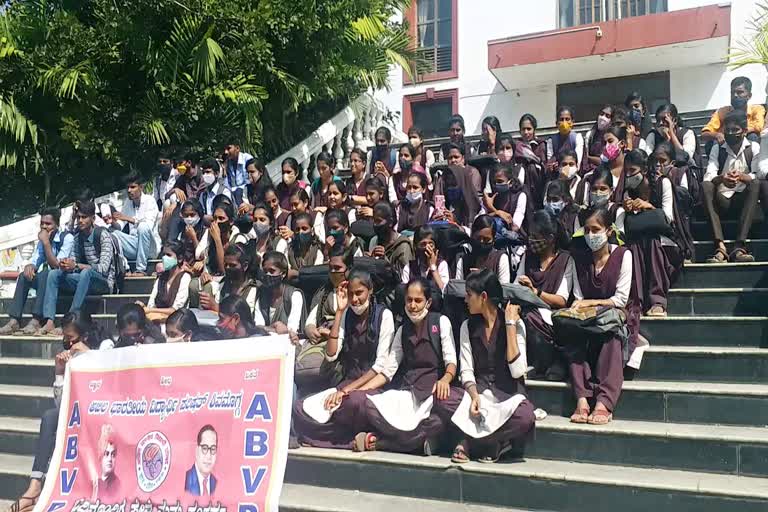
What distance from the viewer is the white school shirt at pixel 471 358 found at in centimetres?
508

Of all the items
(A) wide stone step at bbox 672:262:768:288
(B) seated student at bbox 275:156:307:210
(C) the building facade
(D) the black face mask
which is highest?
(C) the building facade

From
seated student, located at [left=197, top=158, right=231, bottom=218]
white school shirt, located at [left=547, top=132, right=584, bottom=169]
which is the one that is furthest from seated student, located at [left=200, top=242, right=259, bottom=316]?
white school shirt, located at [left=547, top=132, right=584, bottom=169]

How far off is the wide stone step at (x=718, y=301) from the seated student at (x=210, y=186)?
5.41 metres

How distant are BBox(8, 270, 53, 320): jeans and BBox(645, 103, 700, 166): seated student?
22.4 feet

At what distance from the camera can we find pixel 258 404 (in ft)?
15.4

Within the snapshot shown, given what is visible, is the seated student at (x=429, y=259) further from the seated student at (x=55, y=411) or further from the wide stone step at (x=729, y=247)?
the seated student at (x=55, y=411)

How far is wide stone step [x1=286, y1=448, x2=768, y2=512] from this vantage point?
4227 millimetres

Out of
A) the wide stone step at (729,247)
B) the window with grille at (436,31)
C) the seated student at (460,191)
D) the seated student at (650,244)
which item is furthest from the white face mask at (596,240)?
the window with grille at (436,31)

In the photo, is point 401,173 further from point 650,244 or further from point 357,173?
point 650,244

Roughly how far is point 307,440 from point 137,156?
7263 millimetres

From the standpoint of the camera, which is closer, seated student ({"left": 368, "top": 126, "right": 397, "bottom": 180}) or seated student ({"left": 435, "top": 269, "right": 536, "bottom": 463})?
seated student ({"left": 435, "top": 269, "right": 536, "bottom": 463})

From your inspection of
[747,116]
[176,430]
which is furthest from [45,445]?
[747,116]

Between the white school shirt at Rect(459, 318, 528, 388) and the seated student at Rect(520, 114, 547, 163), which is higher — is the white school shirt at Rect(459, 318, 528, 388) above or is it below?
below

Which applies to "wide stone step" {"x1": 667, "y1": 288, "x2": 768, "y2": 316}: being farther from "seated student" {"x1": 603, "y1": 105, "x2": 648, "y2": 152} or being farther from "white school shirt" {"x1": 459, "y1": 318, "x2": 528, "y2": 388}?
"seated student" {"x1": 603, "y1": 105, "x2": 648, "y2": 152}
